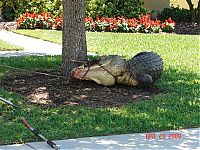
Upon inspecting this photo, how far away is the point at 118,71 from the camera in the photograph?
24.4ft

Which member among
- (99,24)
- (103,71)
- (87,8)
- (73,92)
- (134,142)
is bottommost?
(134,142)

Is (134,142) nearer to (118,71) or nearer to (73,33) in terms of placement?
(118,71)

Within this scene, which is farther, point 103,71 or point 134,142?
point 103,71

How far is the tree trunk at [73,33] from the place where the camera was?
774 cm

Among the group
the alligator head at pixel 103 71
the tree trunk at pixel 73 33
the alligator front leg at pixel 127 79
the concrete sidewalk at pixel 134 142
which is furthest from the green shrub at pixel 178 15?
the concrete sidewalk at pixel 134 142

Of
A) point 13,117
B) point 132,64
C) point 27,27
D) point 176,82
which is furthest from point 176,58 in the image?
point 27,27

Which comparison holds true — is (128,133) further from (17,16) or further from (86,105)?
(17,16)

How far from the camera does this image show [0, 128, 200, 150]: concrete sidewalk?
508 cm

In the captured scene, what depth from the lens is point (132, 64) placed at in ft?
25.2

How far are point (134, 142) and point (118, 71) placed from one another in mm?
2322

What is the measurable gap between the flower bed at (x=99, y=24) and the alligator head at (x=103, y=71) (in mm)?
9290

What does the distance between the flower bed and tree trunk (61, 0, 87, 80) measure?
8.86m

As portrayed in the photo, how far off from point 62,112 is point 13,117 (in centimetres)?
64

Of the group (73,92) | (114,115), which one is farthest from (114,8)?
(114,115)
